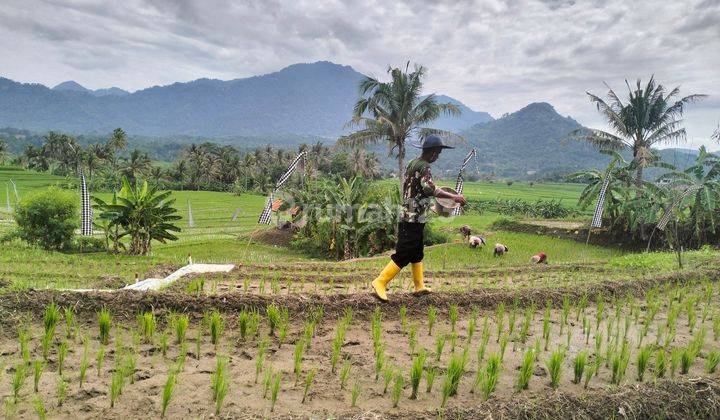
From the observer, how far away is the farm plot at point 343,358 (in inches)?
133

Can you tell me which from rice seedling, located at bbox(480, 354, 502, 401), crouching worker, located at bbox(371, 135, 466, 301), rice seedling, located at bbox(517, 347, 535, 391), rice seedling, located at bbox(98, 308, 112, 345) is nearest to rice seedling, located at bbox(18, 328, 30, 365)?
rice seedling, located at bbox(98, 308, 112, 345)

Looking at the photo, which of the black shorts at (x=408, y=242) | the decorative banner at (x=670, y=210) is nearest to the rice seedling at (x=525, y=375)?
the black shorts at (x=408, y=242)

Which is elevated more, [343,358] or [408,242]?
[408,242]

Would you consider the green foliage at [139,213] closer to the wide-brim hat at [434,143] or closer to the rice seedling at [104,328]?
the rice seedling at [104,328]

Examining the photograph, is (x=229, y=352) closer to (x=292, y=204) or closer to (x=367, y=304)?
(x=367, y=304)

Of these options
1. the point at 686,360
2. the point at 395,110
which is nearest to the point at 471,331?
the point at 686,360

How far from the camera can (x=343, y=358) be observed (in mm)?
4191

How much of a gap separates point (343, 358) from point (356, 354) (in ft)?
0.44

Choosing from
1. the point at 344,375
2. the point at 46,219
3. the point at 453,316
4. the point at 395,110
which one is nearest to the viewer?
the point at 344,375

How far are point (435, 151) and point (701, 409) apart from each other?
132 inches

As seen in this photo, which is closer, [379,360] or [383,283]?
[379,360]

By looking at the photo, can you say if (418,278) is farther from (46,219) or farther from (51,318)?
(46,219)

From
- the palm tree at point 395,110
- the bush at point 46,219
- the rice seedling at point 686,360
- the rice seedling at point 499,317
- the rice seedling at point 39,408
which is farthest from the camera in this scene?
the palm tree at point 395,110

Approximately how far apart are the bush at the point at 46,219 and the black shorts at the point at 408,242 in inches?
421
